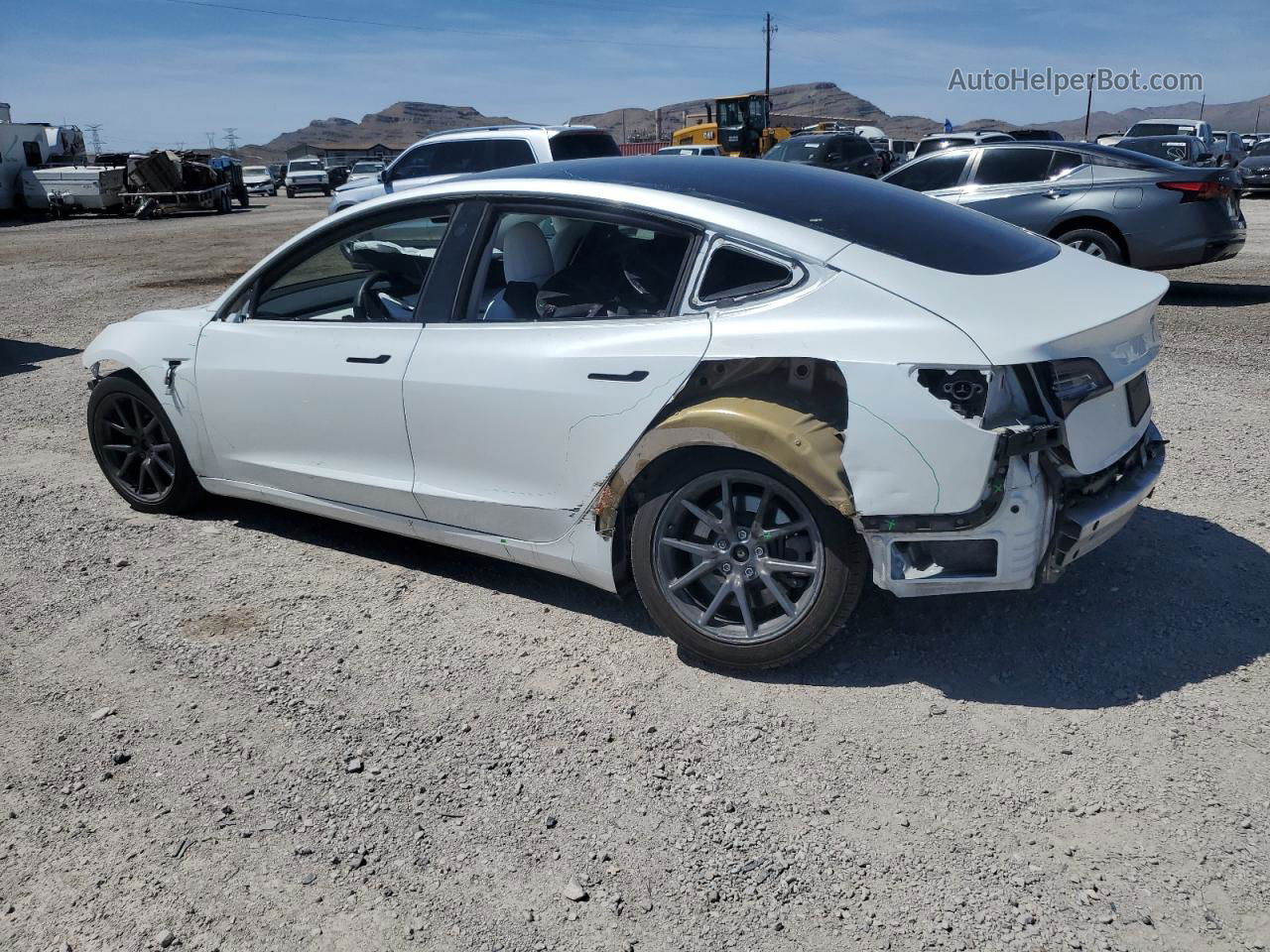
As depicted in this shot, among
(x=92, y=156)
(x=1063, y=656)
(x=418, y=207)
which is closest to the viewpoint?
(x=1063, y=656)

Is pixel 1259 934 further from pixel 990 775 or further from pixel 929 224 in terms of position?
pixel 929 224

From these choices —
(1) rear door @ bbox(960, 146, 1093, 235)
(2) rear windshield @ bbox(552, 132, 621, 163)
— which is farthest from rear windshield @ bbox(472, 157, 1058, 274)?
(2) rear windshield @ bbox(552, 132, 621, 163)

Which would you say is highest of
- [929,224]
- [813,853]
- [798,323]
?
[929,224]

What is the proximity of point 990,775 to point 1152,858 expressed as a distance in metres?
0.47

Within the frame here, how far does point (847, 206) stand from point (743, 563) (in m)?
1.35

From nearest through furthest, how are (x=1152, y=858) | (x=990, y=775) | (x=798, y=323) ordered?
1. (x=1152, y=858)
2. (x=990, y=775)
3. (x=798, y=323)

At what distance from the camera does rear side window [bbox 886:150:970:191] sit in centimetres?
1143

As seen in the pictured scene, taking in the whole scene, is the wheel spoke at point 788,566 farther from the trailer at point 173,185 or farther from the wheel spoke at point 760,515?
the trailer at point 173,185

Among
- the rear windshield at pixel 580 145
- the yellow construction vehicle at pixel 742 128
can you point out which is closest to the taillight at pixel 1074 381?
the rear windshield at pixel 580 145

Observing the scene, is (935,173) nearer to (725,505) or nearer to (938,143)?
(725,505)

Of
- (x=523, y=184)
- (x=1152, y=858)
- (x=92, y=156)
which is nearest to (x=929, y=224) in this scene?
(x=523, y=184)

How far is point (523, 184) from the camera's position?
397 cm

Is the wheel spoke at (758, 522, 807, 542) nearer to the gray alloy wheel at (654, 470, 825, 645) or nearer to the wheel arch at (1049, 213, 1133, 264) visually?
the gray alloy wheel at (654, 470, 825, 645)

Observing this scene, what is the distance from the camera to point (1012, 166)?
11.1 m
